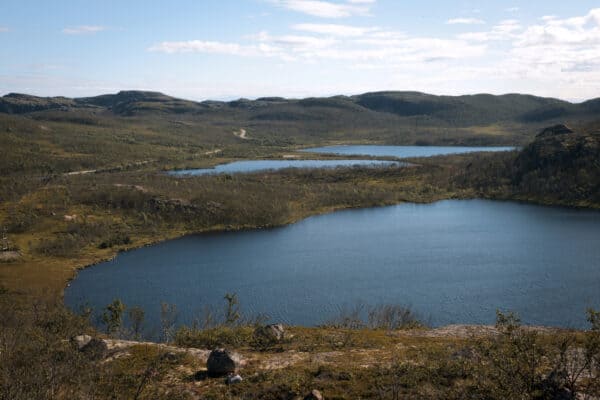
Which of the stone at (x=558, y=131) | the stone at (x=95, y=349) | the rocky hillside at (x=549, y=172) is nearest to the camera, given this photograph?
the stone at (x=95, y=349)

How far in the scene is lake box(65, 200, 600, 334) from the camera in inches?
2299

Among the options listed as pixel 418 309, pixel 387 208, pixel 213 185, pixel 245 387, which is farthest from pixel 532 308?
pixel 213 185

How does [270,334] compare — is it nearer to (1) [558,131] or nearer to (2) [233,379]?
(2) [233,379]

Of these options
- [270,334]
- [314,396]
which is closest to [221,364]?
[314,396]

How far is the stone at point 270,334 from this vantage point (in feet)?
117

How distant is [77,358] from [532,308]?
50013mm

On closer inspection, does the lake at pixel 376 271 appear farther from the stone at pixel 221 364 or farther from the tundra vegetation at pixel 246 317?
the stone at pixel 221 364

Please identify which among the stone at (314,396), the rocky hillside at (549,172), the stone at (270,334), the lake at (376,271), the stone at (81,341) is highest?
the rocky hillside at (549,172)

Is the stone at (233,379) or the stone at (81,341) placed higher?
the stone at (81,341)

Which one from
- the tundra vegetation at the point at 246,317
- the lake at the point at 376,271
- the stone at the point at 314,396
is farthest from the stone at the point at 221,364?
the lake at the point at 376,271

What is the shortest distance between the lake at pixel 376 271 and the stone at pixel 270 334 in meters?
17.4

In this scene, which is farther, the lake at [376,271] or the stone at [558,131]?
the stone at [558,131]

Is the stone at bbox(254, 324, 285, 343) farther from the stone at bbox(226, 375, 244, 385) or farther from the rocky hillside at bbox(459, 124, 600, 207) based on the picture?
the rocky hillside at bbox(459, 124, 600, 207)

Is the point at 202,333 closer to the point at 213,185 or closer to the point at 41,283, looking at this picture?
the point at 41,283
